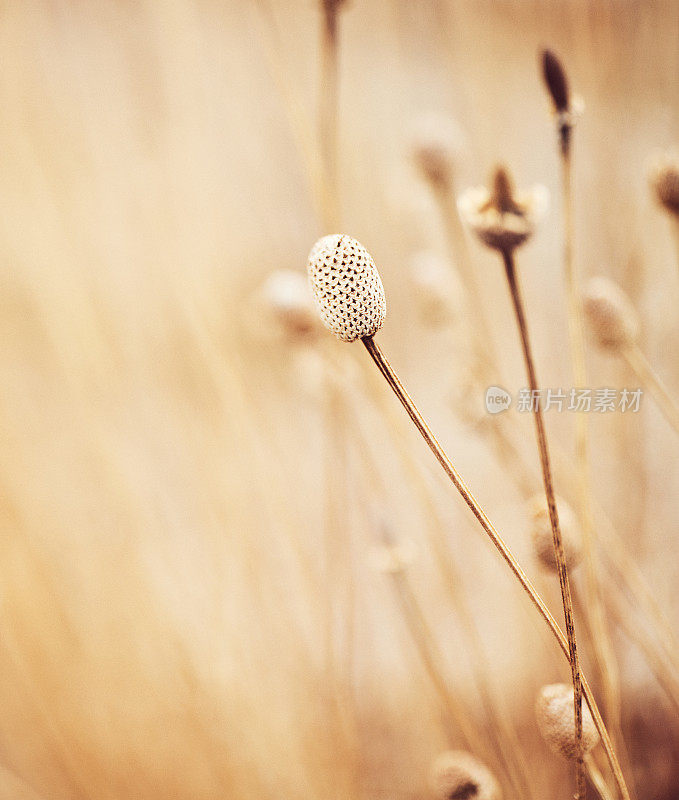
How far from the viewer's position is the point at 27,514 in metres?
0.61

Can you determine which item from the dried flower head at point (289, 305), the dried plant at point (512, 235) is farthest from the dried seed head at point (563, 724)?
the dried flower head at point (289, 305)

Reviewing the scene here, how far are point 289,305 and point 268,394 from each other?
0.39m

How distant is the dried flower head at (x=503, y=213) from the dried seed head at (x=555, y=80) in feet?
0.10

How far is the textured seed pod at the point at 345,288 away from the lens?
150 mm

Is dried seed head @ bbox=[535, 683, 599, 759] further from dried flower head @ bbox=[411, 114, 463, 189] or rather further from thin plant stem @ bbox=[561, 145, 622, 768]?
dried flower head @ bbox=[411, 114, 463, 189]

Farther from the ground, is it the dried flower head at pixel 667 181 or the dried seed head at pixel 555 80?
the dried seed head at pixel 555 80

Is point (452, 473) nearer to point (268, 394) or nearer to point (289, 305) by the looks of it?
point (289, 305)

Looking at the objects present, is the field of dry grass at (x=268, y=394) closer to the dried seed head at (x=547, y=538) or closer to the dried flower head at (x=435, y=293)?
the dried flower head at (x=435, y=293)

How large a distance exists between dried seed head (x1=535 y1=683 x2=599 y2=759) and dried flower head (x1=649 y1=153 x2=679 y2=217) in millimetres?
216

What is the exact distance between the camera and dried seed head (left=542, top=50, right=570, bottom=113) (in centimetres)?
19

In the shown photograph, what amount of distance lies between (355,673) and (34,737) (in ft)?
1.06

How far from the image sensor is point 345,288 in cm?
15
